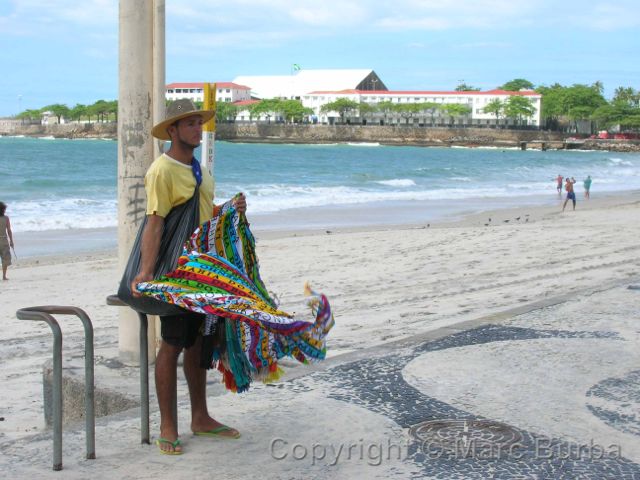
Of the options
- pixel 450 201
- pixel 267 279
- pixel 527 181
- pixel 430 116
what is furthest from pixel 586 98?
pixel 267 279

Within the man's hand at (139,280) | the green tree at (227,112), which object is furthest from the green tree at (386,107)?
the man's hand at (139,280)

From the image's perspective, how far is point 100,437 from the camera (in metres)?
4.89

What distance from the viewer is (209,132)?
671 centimetres

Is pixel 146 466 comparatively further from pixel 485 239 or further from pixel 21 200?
pixel 21 200

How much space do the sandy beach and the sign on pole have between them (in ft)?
5.51

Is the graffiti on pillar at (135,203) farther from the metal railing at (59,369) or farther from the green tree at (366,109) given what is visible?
the green tree at (366,109)

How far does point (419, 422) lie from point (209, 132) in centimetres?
276

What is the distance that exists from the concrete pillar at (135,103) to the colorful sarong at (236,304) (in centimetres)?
183

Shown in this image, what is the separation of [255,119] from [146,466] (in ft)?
584

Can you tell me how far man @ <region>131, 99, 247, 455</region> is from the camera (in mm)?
4582

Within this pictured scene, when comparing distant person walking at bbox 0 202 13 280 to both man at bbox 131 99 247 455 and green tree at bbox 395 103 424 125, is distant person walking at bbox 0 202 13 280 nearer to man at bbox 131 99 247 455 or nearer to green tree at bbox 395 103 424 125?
man at bbox 131 99 247 455

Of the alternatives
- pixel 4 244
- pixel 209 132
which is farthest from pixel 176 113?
pixel 4 244

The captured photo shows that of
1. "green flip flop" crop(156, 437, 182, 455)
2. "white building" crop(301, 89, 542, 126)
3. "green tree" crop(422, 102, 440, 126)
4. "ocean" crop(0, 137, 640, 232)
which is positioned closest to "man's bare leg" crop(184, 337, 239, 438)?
"green flip flop" crop(156, 437, 182, 455)

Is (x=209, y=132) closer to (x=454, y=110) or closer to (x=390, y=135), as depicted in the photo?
(x=390, y=135)
